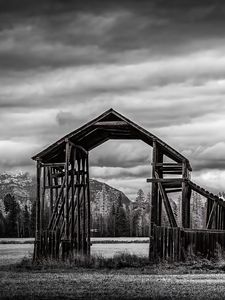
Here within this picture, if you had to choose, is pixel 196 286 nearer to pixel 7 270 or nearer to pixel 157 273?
pixel 157 273

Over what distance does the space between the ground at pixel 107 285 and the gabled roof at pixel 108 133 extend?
25.7ft

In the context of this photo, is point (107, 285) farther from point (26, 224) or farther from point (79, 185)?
point (26, 224)

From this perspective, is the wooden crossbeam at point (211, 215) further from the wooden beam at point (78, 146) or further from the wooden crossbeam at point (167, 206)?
the wooden beam at point (78, 146)

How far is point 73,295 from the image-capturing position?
64.0 feet

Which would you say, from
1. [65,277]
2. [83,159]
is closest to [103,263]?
[65,277]

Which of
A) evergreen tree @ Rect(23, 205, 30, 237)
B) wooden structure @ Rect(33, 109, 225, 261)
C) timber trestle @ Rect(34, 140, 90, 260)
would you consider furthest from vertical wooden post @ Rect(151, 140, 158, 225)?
evergreen tree @ Rect(23, 205, 30, 237)

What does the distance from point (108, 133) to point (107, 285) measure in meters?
16.2

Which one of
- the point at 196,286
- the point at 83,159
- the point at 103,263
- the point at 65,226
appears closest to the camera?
the point at 196,286

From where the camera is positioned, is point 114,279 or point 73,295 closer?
point 73,295

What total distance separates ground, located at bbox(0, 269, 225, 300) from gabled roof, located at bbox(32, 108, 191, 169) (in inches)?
308

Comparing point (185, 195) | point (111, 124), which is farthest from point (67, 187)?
point (185, 195)

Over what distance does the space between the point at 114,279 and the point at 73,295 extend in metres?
5.64

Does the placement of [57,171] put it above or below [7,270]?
above

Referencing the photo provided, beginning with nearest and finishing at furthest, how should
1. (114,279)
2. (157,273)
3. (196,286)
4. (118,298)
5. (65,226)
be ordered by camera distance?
(118,298) → (196,286) → (114,279) → (157,273) → (65,226)
